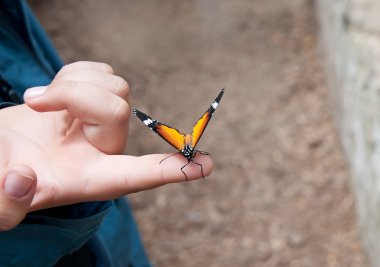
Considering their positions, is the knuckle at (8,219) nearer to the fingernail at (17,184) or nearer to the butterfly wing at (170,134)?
the fingernail at (17,184)

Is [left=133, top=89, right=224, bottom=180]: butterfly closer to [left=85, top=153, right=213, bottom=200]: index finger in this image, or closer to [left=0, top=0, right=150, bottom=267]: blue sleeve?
[left=85, top=153, right=213, bottom=200]: index finger

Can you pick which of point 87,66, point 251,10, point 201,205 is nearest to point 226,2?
point 251,10

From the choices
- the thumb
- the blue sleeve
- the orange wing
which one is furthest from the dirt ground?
the thumb

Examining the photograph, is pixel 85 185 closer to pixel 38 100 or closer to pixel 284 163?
pixel 38 100

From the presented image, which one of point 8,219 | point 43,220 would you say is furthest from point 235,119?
point 8,219

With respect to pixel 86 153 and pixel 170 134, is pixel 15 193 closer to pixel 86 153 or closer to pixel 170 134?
pixel 86 153

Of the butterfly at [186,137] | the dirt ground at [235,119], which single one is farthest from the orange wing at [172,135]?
the dirt ground at [235,119]
